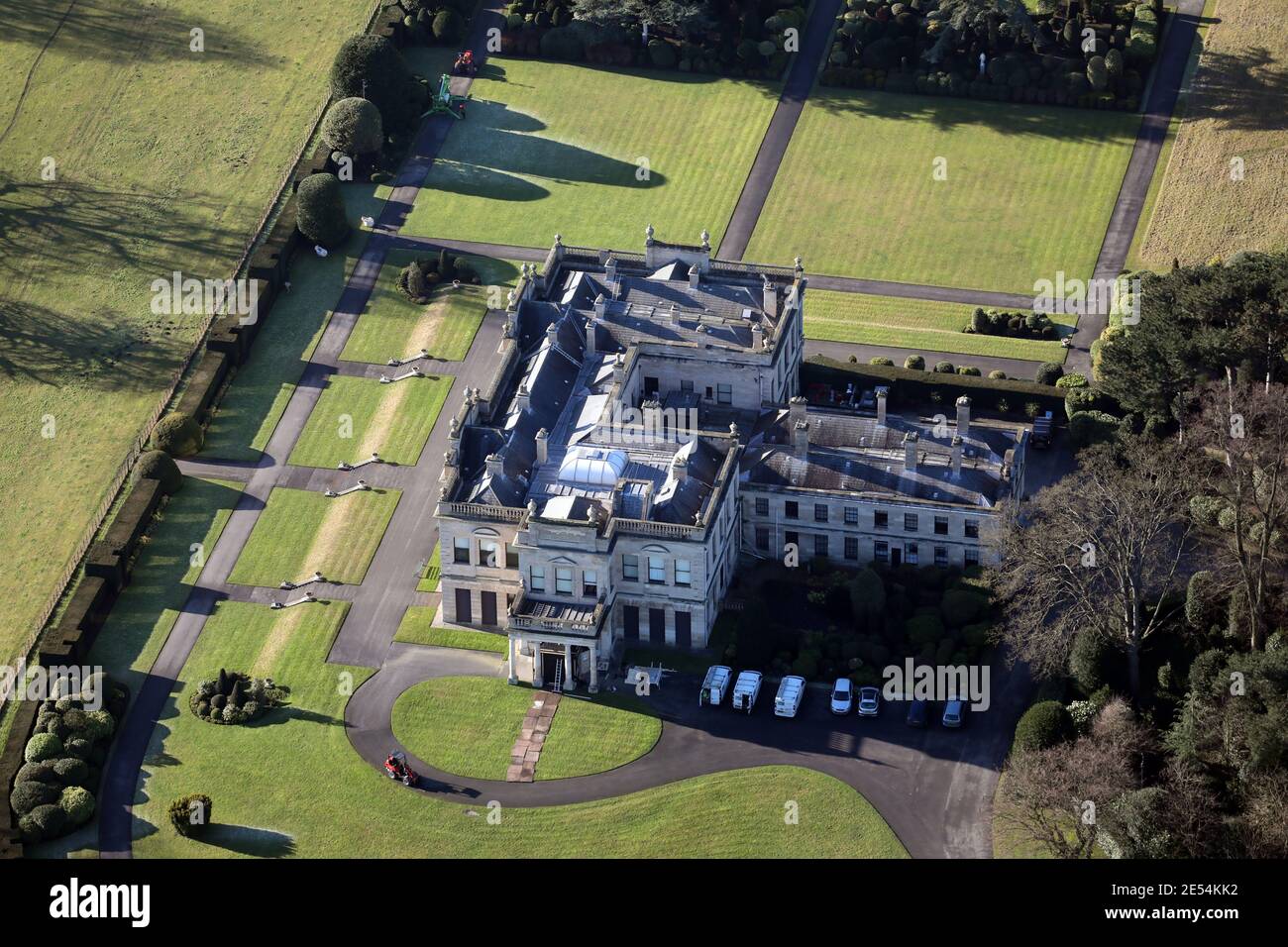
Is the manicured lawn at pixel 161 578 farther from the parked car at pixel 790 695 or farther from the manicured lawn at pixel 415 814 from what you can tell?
the parked car at pixel 790 695

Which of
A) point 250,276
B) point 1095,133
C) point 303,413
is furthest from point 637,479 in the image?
point 1095,133

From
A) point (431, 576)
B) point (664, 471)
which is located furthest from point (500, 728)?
point (664, 471)

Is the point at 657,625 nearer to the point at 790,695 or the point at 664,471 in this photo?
the point at 664,471

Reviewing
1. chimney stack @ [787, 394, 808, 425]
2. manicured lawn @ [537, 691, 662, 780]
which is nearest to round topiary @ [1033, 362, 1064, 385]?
chimney stack @ [787, 394, 808, 425]

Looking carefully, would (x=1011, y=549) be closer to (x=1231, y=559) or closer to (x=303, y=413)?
(x=1231, y=559)

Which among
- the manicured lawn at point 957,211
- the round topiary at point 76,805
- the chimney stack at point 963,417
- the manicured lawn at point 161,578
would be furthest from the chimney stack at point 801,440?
the round topiary at point 76,805

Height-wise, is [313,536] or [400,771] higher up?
[313,536]
